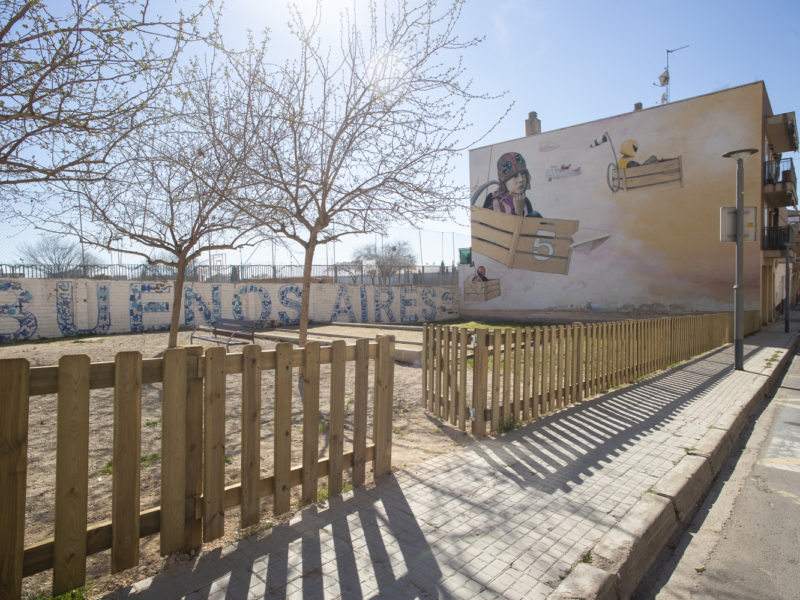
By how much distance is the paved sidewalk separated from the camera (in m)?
2.41

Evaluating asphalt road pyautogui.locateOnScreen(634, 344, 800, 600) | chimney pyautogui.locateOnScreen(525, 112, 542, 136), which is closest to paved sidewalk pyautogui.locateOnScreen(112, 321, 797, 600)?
asphalt road pyautogui.locateOnScreen(634, 344, 800, 600)

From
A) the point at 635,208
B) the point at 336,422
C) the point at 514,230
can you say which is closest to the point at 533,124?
the point at 514,230

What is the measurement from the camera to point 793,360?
12.7 m

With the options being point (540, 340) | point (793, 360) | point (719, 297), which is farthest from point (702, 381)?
point (719, 297)

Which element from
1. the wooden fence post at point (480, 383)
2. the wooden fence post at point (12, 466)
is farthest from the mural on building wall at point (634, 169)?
the wooden fence post at point (12, 466)

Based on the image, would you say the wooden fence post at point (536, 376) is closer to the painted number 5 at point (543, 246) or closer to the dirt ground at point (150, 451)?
the dirt ground at point (150, 451)

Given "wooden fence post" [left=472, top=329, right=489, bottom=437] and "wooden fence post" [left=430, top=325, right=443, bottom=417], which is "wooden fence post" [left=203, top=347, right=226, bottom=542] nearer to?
"wooden fence post" [left=472, top=329, right=489, bottom=437]

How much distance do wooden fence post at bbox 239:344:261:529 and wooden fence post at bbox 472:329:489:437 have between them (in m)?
2.65

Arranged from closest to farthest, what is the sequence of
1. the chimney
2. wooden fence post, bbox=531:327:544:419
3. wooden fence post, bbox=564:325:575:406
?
wooden fence post, bbox=531:327:544:419
wooden fence post, bbox=564:325:575:406
the chimney

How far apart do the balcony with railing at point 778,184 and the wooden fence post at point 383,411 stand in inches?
982

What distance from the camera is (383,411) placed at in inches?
151

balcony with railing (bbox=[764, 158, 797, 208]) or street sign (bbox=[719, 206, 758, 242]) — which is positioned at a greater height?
balcony with railing (bbox=[764, 158, 797, 208])

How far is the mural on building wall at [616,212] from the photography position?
68.8 feet

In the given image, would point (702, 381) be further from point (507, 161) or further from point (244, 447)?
point (507, 161)
